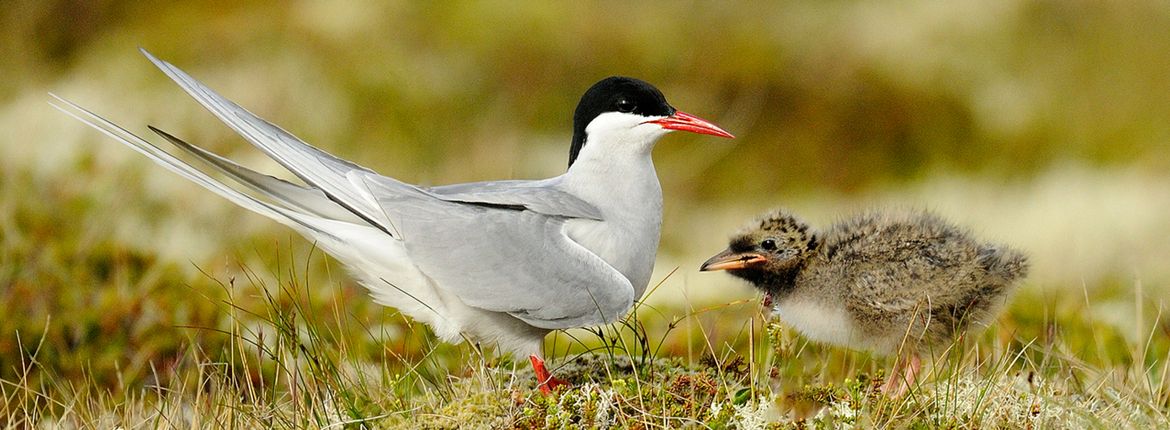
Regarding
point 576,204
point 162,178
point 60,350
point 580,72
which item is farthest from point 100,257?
point 580,72

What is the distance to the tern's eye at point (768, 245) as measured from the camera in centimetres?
394

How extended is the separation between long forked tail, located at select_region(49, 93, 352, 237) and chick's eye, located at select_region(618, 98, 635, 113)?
0.91 metres

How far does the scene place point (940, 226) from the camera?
3910 millimetres

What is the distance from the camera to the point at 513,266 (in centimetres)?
357

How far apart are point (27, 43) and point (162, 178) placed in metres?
2.51

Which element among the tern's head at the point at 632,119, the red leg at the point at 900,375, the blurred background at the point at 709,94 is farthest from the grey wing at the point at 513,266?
the blurred background at the point at 709,94

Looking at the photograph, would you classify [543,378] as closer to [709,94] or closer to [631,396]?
[631,396]

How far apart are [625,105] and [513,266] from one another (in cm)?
60

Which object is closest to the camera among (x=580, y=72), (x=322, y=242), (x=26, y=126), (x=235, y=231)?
(x=322, y=242)

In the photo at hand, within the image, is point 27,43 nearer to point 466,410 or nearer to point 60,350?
point 60,350

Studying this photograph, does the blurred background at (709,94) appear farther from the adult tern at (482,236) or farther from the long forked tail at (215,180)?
the long forked tail at (215,180)

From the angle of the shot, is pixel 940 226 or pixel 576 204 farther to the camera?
pixel 940 226

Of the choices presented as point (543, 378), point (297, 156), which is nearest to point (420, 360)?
point (543, 378)

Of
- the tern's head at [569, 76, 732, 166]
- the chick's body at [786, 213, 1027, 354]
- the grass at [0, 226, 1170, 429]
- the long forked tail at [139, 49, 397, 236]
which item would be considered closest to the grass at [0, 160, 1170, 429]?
the grass at [0, 226, 1170, 429]
